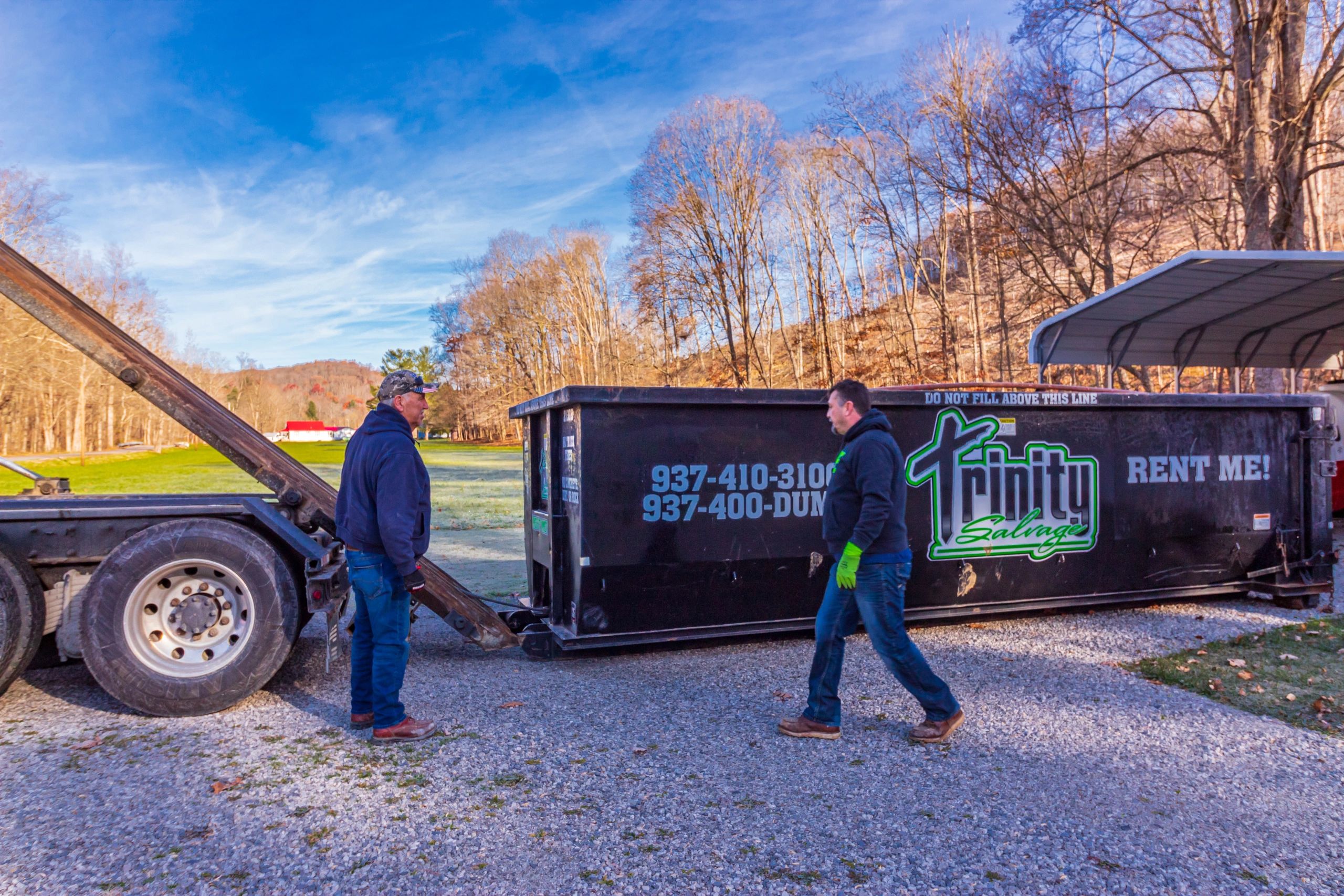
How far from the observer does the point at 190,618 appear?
4625 millimetres

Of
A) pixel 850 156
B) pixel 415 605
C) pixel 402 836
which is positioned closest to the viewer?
pixel 402 836

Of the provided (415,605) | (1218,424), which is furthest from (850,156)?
(415,605)

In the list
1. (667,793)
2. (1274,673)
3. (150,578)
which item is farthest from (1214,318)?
(150,578)

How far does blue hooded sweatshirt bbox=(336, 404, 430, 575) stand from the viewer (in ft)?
13.6

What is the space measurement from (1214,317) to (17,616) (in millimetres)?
17081

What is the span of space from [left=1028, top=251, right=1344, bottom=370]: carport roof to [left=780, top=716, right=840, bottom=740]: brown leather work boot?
9980 mm

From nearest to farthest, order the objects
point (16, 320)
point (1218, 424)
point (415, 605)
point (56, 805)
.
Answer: point (56, 805) → point (415, 605) → point (1218, 424) → point (16, 320)

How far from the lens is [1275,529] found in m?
7.46

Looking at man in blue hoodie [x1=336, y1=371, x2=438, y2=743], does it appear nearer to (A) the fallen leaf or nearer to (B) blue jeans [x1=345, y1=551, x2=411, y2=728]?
(B) blue jeans [x1=345, y1=551, x2=411, y2=728]

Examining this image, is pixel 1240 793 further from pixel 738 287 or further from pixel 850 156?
pixel 738 287

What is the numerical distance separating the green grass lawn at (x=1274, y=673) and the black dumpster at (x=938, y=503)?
0.99 metres

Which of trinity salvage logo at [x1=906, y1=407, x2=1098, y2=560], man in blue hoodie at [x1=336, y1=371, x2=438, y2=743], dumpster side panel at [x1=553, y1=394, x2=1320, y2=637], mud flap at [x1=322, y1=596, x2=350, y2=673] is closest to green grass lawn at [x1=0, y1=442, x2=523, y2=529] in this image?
mud flap at [x1=322, y1=596, x2=350, y2=673]

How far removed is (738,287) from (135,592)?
3661cm

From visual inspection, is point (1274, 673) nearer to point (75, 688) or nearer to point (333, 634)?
point (333, 634)
